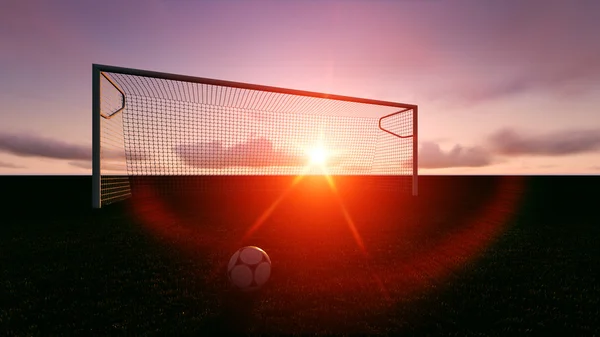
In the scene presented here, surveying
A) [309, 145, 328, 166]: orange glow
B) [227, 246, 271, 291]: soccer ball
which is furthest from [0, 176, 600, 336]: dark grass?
[309, 145, 328, 166]: orange glow

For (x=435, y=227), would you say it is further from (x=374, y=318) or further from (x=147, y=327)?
(x=147, y=327)

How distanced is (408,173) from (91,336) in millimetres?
11245

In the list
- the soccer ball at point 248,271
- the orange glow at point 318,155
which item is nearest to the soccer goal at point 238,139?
the orange glow at point 318,155

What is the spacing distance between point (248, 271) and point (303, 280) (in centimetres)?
71

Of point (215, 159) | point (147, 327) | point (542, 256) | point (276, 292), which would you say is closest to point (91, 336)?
point (147, 327)

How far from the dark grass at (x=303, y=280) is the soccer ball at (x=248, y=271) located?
119 millimetres

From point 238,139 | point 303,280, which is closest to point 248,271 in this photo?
point 303,280

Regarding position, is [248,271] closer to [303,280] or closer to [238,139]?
[303,280]

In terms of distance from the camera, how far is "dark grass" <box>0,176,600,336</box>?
8.93ft

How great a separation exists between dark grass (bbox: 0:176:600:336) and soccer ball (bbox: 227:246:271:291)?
0.39 ft

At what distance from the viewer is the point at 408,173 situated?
12.0 m

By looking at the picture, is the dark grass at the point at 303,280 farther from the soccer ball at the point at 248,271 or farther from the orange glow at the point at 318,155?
the orange glow at the point at 318,155

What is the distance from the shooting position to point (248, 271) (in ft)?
10.8

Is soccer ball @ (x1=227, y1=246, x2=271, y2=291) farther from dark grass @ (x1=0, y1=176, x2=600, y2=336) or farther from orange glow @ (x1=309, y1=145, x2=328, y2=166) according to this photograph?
orange glow @ (x1=309, y1=145, x2=328, y2=166)
